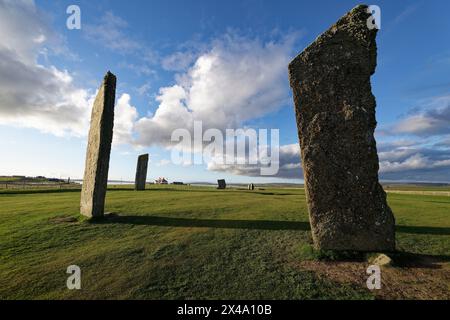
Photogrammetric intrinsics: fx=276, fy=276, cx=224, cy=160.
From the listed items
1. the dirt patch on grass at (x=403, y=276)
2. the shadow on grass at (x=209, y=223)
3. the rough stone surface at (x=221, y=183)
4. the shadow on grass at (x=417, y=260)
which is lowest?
the dirt patch on grass at (x=403, y=276)

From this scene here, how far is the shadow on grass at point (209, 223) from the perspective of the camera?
11.5 metres

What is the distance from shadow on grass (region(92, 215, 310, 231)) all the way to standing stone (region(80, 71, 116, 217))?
98cm

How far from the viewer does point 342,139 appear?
27.1ft

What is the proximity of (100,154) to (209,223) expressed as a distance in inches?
237

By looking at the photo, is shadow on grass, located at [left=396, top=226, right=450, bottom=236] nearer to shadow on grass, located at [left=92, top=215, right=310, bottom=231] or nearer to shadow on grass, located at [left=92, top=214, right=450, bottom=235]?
shadow on grass, located at [left=92, top=214, right=450, bottom=235]

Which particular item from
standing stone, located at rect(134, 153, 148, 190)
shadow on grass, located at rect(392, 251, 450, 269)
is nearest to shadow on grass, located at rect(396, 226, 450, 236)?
shadow on grass, located at rect(392, 251, 450, 269)

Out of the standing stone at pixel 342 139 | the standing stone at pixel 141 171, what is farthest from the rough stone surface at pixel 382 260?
the standing stone at pixel 141 171

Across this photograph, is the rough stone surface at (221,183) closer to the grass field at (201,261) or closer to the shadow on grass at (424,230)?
the grass field at (201,261)

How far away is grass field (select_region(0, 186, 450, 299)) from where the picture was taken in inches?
249

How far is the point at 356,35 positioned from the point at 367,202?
5077 millimetres

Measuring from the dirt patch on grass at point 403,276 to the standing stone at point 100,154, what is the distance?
32.0 ft

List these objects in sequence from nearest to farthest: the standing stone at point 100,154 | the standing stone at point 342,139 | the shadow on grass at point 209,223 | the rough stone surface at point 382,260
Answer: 1. the rough stone surface at point 382,260
2. the standing stone at point 342,139
3. the shadow on grass at point 209,223
4. the standing stone at point 100,154
